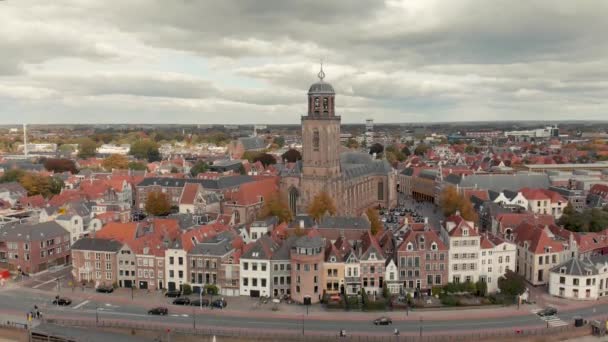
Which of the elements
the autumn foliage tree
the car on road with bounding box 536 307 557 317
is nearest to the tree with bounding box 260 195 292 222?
the autumn foliage tree

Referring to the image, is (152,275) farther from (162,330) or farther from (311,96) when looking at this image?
(311,96)

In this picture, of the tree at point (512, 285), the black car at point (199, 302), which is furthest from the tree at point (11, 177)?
the tree at point (512, 285)

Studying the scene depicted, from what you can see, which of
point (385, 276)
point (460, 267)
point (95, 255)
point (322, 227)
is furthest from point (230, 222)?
point (460, 267)

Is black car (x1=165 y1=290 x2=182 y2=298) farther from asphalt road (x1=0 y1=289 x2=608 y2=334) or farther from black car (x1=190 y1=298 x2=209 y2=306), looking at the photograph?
asphalt road (x1=0 y1=289 x2=608 y2=334)

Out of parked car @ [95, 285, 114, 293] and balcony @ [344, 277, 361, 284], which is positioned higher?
balcony @ [344, 277, 361, 284]

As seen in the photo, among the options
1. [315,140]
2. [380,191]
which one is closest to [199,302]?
[315,140]

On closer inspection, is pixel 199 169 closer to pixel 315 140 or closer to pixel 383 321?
pixel 315 140
